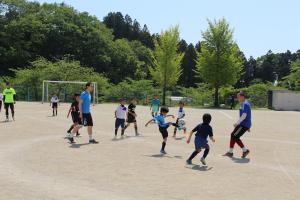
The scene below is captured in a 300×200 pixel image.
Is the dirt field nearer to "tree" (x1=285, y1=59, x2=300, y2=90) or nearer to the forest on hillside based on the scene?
the forest on hillside

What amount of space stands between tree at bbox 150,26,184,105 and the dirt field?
1390 inches

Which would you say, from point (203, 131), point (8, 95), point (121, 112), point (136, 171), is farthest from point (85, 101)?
point (8, 95)

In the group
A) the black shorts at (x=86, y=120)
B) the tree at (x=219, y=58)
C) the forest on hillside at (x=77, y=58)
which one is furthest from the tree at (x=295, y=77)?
the black shorts at (x=86, y=120)

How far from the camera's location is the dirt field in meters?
7.55

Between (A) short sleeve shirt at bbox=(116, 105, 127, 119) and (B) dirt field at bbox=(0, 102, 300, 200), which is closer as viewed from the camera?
(B) dirt field at bbox=(0, 102, 300, 200)

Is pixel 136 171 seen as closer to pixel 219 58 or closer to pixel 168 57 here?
pixel 219 58

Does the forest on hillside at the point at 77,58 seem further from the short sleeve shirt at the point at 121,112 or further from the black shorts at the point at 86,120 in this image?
the black shorts at the point at 86,120

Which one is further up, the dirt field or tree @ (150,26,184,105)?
tree @ (150,26,184,105)

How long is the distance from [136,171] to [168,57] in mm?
41250

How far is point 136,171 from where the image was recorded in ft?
31.0

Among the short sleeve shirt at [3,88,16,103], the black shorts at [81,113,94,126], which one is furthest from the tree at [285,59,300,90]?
the black shorts at [81,113,94,126]

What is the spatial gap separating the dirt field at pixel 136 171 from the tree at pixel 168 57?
35.3 metres

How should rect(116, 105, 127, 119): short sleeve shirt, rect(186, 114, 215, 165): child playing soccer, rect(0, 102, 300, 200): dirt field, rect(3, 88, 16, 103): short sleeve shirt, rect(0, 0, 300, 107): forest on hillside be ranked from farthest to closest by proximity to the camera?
rect(0, 0, 300, 107): forest on hillside, rect(3, 88, 16, 103): short sleeve shirt, rect(116, 105, 127, 119): short sleeve shirt, rect(186, 114, 215, 165): child playing soccer, rect(0, 102, 300, 200): dirt field

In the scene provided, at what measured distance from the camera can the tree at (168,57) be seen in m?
50.1
